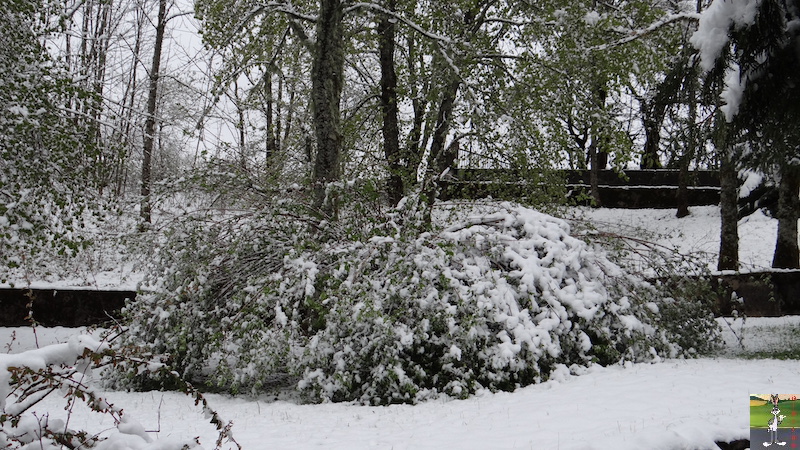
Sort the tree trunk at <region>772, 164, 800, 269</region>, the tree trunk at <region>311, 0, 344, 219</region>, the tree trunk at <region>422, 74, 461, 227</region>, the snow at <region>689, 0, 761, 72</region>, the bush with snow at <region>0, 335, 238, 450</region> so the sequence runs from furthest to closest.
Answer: the tree trunk at <region>772, 164, 800, 269</region> → the tree trunk at <region>422, 74, 461, 227</region> → the tree trunk at <region>311, 0, 344, 219</region> → the snow at <region>689, 0, 761, 72</region> → the bush with snow at <region>0, 335, 238, 450</region>

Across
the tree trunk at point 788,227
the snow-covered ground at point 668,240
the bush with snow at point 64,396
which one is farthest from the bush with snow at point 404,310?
the tree trunk at point 788,227

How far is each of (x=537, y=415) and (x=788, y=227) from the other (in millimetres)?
9927

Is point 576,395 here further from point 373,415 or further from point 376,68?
point 376,68

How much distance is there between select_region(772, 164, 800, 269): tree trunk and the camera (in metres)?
12.7

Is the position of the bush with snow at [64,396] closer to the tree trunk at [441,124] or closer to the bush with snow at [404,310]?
the bush with snow at [404,310]

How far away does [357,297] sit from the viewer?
716 cm

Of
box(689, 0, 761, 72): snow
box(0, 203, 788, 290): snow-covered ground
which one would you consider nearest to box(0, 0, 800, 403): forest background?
box(689, 0, 761, 72): snow

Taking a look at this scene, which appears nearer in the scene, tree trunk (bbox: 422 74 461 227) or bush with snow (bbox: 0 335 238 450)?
bush with snow (bbox: 0 335 238 450)

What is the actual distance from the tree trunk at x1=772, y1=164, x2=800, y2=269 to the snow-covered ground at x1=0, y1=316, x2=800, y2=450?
6404 millimetres

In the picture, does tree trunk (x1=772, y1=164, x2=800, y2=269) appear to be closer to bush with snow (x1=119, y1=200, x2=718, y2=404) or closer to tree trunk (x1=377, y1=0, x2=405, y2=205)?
bush with snow (x1=119, y1=200, x2=718, y2=404)

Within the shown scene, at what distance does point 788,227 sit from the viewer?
510 inches

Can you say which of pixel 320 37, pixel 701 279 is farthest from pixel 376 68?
pixel 701 279

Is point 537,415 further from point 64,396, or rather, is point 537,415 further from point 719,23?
point 719,23

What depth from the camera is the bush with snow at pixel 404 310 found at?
22.6 feet
